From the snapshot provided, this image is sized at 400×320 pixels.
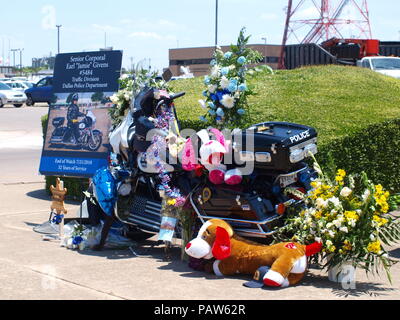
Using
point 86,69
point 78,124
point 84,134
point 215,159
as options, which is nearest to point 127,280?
point 215,159

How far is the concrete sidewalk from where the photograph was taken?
520 cm

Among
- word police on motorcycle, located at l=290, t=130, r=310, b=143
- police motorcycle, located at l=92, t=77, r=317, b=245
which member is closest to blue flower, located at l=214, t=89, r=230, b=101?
police motorcycle, located at l=92, t=77, r=317, b=245

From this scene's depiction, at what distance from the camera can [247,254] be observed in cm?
567

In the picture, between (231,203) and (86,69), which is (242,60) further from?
(86,69)

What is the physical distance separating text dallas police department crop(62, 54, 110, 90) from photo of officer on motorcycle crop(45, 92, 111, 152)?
0.43ft

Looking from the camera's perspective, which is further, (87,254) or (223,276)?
(87,254)

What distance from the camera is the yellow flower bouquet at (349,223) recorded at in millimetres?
5426

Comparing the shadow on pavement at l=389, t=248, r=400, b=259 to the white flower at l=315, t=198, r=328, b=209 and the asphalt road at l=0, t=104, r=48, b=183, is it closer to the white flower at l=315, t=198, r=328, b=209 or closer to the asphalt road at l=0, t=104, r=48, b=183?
the white flower at l=315, t=198, r=328, b=209

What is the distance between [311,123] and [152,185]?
2.58m

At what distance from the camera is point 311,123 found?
839cm

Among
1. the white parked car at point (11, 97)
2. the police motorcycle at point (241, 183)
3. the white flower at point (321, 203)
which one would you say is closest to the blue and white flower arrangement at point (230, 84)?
the police motorcycle at point (241, 183)
